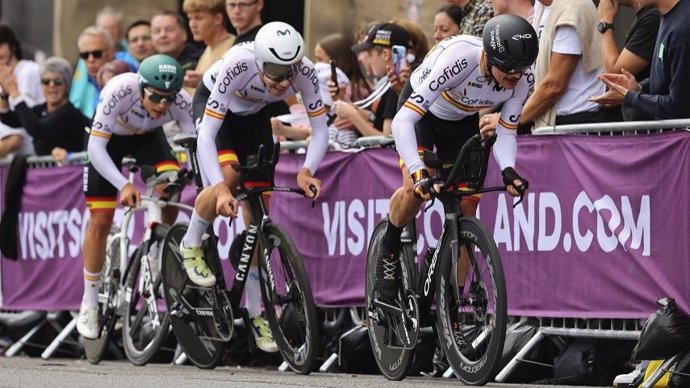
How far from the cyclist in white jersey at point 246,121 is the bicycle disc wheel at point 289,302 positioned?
317 millimetres

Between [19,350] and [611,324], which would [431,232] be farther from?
[19,350]

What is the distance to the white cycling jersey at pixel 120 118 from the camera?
1201cm

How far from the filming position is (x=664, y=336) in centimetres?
898

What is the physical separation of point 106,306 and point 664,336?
5.01 metres

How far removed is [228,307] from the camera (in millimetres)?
11000

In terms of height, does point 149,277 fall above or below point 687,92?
below

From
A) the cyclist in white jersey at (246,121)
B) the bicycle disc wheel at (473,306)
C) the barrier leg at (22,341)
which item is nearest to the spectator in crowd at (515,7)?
the cyclist in white jersey at (246,121)

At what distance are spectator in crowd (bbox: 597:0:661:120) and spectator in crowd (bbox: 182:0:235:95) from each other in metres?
4.10

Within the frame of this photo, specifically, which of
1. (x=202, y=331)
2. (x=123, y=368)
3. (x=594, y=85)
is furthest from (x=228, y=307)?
(x=594, y=85)

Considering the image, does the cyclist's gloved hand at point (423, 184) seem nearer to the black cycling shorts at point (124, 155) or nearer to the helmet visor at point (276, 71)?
the helmet visor at point (276, 71)

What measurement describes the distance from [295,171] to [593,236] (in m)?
2.94

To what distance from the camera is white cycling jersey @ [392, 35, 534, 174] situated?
30.7 feet

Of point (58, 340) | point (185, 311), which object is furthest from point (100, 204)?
point (58, 340)

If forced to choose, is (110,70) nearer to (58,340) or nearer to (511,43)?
(58,340)
